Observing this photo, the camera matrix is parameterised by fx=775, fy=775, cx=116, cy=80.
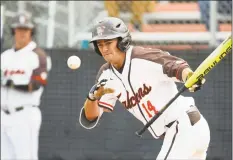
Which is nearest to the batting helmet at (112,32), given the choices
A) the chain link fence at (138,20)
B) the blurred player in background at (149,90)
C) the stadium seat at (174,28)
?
the blurred player in background at (149,90)

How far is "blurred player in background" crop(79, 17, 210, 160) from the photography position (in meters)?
5.56

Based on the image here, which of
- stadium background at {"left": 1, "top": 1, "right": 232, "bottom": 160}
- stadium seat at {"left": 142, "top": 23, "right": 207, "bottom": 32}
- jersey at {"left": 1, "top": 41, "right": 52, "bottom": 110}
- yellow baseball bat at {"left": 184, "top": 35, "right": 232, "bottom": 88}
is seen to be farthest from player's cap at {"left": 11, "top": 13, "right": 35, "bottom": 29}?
yellow baseball bat at {"left": 184, "top": 35, "right": 232, "bottom": 88}

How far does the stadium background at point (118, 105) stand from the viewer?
8.92 meters

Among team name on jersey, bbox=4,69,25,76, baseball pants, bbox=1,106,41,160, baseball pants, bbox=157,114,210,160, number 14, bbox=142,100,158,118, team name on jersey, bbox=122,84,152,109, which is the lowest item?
baseball pants, bbox=1,106,41,160

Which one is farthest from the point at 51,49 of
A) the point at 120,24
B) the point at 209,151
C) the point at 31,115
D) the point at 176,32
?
the point at 120,24

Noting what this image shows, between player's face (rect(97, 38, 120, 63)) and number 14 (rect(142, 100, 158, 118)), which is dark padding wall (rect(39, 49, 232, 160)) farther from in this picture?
player's face (rect(97, 38, 120, 63))

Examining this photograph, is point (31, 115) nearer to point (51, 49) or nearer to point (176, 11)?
point (51, 49)

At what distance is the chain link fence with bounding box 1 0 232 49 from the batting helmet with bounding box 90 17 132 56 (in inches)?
141

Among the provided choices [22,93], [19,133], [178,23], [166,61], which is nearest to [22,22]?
[22,93]

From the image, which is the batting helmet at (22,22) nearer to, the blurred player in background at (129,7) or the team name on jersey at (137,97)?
the blurred player in background at (129,7)

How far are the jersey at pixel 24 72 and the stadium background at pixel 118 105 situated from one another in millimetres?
475

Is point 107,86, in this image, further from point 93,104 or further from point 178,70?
point 178,70

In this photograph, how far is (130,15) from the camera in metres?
9.59

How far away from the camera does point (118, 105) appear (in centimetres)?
908
